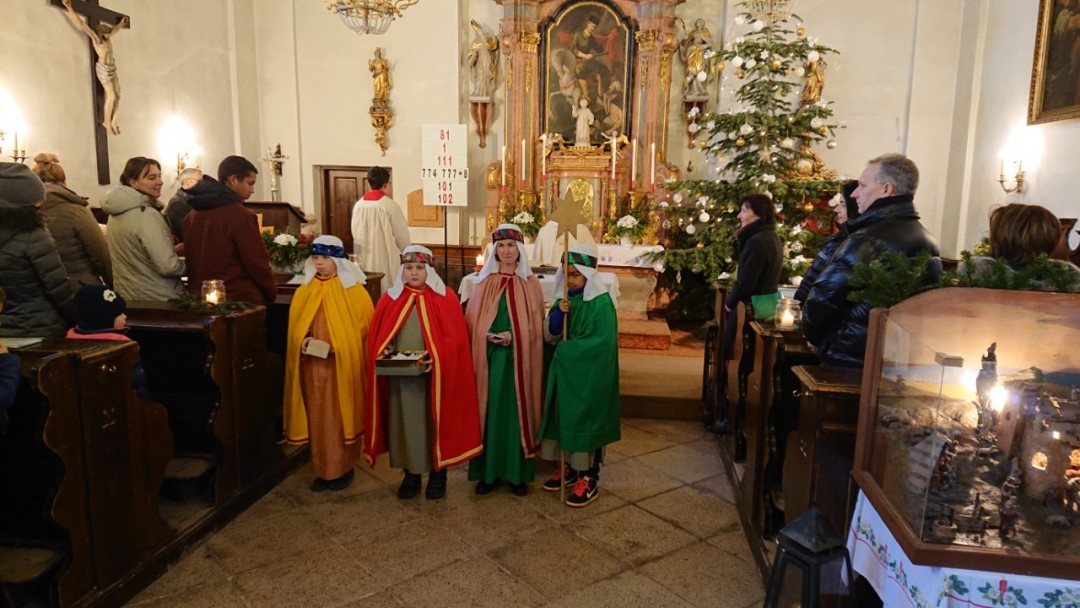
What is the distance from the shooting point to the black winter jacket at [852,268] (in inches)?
103

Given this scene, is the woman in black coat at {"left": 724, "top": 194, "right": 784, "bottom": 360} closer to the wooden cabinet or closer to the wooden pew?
the wooden cabinet

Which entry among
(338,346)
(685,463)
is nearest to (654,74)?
(685,463)

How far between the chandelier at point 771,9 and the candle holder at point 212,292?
7163mm

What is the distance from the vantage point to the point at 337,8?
20.7ft

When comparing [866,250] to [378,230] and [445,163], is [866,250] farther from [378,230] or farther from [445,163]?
[445,163]

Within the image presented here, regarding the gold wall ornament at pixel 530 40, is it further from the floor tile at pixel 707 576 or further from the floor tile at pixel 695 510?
the floor tile at pixel 707 576

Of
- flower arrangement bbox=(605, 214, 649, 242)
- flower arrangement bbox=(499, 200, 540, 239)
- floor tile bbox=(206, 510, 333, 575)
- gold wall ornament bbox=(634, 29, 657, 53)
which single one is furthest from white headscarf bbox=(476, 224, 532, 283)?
gold wall ornament bbox=(634, 29, 657, 53)

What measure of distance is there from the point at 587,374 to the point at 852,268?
5.10 ft

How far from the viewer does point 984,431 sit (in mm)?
1841

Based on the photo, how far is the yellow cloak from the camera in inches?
151

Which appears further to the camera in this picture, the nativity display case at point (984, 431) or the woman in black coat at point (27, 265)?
the woman in black coat at point (27, 265)

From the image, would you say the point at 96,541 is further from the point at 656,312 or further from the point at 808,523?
Result: the point at 656,312

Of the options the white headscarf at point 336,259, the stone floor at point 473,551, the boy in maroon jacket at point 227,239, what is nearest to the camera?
the stone floor at point 473,551

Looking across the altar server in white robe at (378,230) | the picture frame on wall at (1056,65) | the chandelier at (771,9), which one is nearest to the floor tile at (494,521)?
the altar server in white robe at (378,230)
